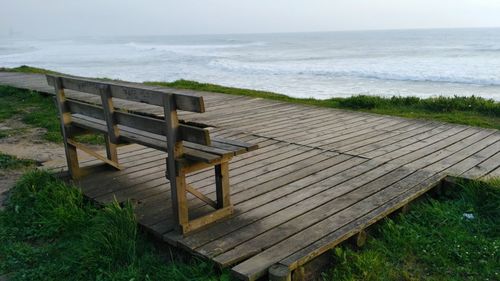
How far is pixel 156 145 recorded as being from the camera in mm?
3525

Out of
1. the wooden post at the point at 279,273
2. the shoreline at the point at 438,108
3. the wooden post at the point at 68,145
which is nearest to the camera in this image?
the wooden post at the point at 279,273

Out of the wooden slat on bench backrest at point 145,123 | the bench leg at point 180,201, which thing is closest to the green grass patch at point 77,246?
the bench leg at point 180,201

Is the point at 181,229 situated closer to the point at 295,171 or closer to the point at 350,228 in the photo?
the point at 350,228

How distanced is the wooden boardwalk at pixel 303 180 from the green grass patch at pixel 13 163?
128 cm

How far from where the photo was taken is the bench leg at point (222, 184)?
341 cm

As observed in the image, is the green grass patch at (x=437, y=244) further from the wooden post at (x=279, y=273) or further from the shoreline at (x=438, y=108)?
the shoreline at (x=438, y=108)

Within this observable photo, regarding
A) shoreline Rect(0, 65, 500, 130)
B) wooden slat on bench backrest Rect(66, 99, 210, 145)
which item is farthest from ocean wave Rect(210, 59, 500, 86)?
wooden slat on bench backrest Rect(66, 99, 210, 145)

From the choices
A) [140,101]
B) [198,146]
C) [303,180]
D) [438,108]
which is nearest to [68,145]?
[140,101]

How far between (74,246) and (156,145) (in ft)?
3.25

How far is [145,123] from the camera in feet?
11.4

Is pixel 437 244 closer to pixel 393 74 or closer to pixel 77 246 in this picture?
pixel 77 246

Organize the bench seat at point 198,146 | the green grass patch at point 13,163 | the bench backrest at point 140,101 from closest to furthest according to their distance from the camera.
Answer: the bench backrest at point 140,101 < the bench seat at point 198,146 < the green grass patch at point 13,163

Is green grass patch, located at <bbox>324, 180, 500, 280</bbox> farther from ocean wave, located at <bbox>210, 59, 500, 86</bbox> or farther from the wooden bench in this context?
ocean wave, located at <bbox>210, 59, 500, 86</bbox>

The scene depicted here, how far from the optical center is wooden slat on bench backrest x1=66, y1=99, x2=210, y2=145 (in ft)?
9.99
